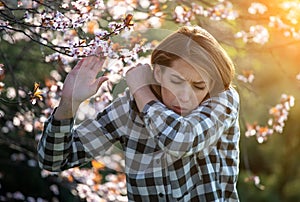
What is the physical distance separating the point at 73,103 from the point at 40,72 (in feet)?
9.15

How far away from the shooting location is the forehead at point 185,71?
4.83 feet

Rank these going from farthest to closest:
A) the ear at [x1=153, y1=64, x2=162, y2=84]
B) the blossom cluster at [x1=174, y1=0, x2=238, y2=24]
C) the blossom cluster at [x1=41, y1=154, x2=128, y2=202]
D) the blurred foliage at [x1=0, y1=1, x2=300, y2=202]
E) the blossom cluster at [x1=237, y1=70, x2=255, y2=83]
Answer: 1. the blurred foliage at [x1=0, y1=1, x2=300, y2=202]
2. the blossom cluster at [x1=41, y1=154, x2=128, y2=202]
3. the blossom cluster at [x1=237, y1=70, x2=255, y2=83]
4. the blossom cluster at [x1=174, y1=0, x2=238, y2=24]
5. the ear at [x1=153, y1=64, x2=162, y2=84]

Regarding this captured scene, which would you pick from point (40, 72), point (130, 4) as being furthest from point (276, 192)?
point (130, 4)

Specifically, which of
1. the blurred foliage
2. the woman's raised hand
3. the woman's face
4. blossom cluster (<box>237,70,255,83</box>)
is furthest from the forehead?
the blurred foliage

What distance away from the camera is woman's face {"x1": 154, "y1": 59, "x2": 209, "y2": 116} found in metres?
1.47

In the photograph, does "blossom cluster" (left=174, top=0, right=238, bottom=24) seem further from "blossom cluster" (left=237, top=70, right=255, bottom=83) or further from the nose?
the nose

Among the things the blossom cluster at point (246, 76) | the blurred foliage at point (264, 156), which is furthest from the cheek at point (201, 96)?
the blurred foliage at point (264, 156)

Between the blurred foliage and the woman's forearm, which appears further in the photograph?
the blurred foliage

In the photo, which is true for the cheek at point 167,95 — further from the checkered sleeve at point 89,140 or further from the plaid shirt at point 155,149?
the checkered sleeve at point 89,140

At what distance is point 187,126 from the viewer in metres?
1.43

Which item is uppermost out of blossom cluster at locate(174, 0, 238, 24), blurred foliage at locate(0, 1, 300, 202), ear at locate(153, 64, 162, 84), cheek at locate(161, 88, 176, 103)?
ear at locate(153, 64, 162, 84)

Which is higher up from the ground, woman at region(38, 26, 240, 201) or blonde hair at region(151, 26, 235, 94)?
blonde hair at region(151, 26, 235, 94)

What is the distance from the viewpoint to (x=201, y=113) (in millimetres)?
1497

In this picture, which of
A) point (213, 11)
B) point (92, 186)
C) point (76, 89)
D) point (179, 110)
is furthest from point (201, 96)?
point (92, 186)
